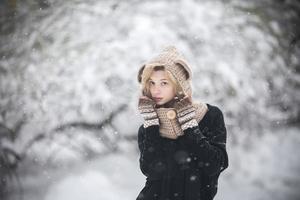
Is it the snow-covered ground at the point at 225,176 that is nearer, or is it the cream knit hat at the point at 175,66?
the cream knit hat at the point at 175,66

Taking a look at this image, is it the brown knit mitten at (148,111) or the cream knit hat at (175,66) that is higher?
the cream knit hat at (175,66)

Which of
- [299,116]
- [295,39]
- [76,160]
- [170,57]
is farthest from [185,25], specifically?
[170,57]

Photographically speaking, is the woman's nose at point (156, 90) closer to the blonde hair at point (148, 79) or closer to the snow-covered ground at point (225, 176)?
the blonde hair at point (148, 79)

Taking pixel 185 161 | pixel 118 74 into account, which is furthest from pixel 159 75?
pixel 118 74

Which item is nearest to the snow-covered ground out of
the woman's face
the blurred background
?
the blurred background

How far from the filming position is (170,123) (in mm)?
1739

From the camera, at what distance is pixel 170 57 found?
1790 mm

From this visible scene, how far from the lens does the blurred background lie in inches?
191

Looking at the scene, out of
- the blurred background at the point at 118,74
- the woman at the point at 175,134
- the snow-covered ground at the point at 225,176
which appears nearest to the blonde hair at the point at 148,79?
the woman at the point at 175,134

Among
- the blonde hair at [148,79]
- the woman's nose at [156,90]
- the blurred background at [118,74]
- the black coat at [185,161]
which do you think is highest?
the blurred background at [118,74]

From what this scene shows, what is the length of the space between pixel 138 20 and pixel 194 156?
3566 millimetres

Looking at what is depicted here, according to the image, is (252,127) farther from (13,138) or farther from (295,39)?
(13,138)

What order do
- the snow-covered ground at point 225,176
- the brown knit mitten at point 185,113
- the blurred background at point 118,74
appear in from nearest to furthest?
the brown knit mitten at point 185,113
the snow-covered ground at point 225,176
the blurred background at point 118,74

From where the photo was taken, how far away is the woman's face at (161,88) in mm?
1771
